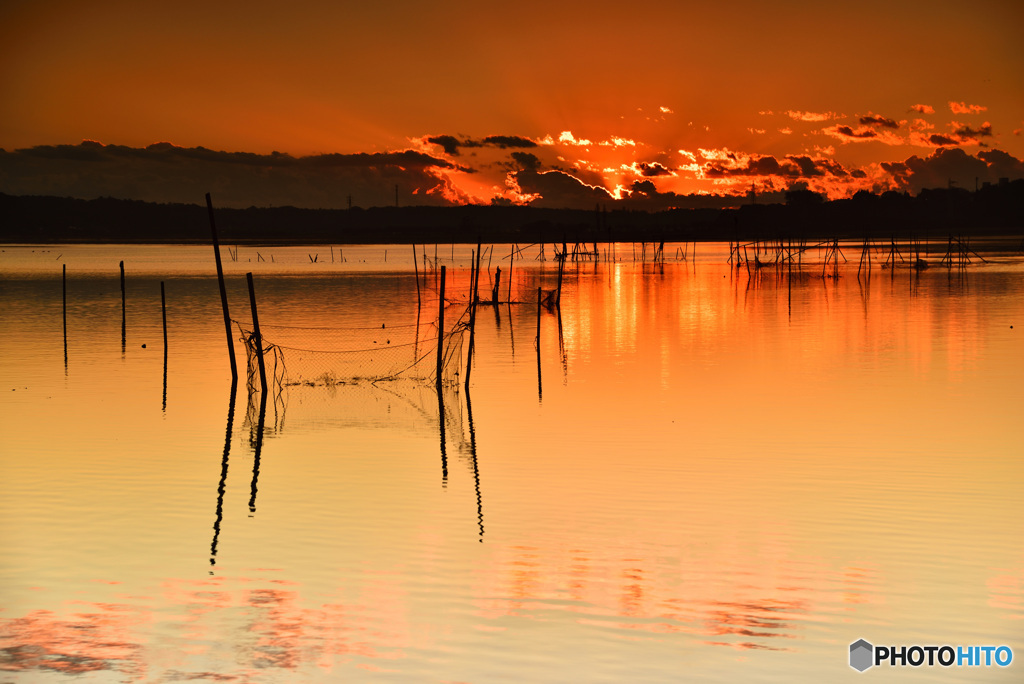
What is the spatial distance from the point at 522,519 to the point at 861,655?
496 cm

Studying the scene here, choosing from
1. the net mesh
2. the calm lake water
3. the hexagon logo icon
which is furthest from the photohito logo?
the net mesh

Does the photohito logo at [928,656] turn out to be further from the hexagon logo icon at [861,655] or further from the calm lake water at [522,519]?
the calm lake water at [522,519]

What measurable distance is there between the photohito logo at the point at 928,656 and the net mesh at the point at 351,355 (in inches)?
568

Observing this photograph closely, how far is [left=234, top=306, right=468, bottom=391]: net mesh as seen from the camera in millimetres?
24016

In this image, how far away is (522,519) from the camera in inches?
498

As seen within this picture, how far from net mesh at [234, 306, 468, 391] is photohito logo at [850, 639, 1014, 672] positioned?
14.4 metres

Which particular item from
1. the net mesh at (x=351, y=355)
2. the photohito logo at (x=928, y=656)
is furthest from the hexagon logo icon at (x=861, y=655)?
the net mesh at (x=351, y=355)

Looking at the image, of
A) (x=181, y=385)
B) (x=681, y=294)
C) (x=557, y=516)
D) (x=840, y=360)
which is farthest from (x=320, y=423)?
(x=681, y=294)

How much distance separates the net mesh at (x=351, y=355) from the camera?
24.0m

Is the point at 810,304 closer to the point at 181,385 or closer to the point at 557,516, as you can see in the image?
the point at 181,385

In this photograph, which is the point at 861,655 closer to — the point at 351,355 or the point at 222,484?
the point at 222,484

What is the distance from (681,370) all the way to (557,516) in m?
13.3

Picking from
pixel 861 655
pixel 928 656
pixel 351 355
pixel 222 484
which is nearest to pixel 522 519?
pixel 222 484

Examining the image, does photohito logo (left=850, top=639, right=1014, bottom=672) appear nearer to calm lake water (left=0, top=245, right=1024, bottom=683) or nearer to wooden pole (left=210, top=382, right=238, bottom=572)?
calm lake water (left=0, top=245, right=1024, bottom=683)
